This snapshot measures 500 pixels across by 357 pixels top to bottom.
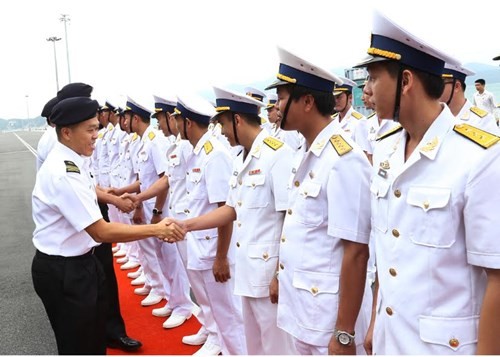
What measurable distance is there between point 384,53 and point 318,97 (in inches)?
24.0

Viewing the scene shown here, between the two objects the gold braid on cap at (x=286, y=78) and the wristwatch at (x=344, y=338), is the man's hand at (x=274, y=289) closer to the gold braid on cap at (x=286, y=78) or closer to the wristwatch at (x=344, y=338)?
the wristwatch at (x=344, y=338)

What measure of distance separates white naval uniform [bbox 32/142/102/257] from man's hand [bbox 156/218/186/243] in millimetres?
410

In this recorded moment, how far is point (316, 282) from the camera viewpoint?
193 cm

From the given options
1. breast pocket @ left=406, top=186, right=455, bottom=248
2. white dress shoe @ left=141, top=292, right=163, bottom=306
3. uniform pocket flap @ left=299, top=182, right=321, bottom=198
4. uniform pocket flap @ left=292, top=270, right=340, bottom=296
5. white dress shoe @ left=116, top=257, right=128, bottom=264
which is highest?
breast pocket @ left=406, top=186, right=455, bottom=248

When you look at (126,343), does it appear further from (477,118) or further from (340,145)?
(477,118)

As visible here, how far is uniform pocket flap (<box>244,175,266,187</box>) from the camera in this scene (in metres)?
2.39

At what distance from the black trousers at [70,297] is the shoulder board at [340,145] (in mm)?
1448

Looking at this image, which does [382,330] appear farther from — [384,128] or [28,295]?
[28,295]

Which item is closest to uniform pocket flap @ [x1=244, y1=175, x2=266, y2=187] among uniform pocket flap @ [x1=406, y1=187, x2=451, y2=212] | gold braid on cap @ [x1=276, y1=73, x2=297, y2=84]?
gold braid on cap @ [x1=276, y1=73, x2=297, y2=84]

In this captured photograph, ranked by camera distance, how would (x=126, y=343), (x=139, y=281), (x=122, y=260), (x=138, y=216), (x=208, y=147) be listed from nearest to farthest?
(x=208, y=147), (x=126, y=343), (x=138, y=216), (x=139, y=281), (x=122, y=260)

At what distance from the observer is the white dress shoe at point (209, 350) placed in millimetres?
3342

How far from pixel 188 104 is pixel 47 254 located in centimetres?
140

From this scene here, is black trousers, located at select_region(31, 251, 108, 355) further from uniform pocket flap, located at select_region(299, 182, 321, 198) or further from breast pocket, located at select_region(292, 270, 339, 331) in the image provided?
uniform pocket flap, located at select_region(299, 182, 321, 198)

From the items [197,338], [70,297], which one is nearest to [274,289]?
[70,297]
